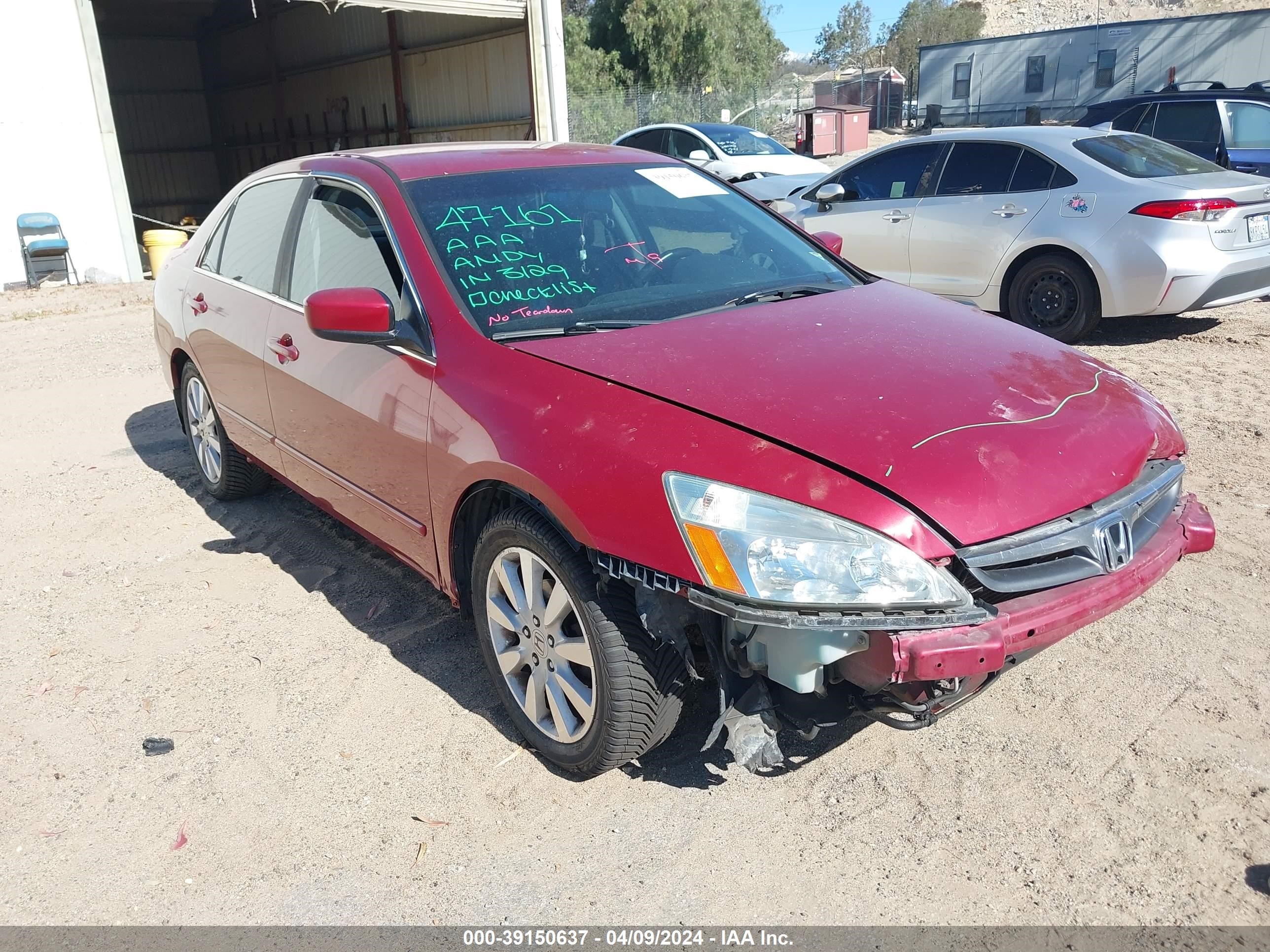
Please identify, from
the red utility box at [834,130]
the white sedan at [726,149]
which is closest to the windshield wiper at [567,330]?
the white sedan at [726,149]

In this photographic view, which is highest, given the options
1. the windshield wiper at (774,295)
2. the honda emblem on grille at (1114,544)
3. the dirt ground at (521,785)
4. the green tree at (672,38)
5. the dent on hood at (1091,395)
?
the green tree at (672,38)

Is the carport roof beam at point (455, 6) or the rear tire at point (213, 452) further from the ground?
the carport roof beam at point (455, 6)

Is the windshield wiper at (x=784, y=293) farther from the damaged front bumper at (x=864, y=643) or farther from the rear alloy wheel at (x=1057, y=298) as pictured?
the rear alloy wheel at (x=1057, y=298)

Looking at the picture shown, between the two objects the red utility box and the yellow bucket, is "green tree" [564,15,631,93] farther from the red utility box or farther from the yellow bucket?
the yellow bucket

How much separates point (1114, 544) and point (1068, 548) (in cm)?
19

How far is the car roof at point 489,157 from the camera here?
147 inches

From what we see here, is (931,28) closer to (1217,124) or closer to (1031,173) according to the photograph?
(1217,124)

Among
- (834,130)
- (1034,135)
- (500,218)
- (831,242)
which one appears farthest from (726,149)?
(834,130)

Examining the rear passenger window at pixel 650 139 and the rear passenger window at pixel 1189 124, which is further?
the rear passenger window at pixel 650 139

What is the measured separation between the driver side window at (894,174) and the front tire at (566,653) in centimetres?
637

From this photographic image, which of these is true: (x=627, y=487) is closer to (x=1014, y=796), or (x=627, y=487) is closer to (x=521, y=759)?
(x=521, y=759)

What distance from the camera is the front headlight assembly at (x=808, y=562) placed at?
7.63ft

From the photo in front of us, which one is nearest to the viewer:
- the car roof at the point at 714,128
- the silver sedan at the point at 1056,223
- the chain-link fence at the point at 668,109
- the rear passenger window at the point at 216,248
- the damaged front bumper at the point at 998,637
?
the damaged front bumper at the point at 998,637

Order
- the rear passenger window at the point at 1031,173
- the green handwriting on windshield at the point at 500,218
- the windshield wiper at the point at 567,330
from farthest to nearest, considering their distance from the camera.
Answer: the rear passenger window at the point at 1031,173 → the green handwriting on windshield at the point at 500,218 → the windshield wiper at the point at 567,330
